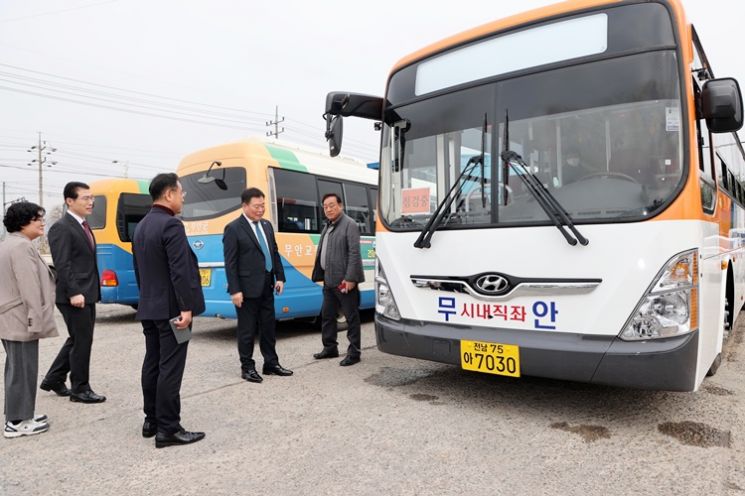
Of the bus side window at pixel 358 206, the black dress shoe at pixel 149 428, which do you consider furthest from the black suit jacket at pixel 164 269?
the bus side window at pixel 358 206

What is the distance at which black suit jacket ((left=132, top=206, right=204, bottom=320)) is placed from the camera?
3.43 m

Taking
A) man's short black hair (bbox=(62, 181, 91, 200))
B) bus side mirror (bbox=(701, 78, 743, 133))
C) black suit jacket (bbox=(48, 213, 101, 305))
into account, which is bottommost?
black suit jacket (bbox=(48, 213, 101, 305))

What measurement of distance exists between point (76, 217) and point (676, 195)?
4.49 meters

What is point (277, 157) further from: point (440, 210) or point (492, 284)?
point (492, 284)

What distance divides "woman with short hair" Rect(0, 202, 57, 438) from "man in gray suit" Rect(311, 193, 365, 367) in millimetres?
2763

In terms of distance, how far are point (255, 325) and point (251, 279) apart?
19.3 inches

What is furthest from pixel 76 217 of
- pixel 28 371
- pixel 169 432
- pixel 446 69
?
pixel 446 69

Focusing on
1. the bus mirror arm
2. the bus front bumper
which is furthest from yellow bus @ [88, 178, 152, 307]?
the bus front bumper

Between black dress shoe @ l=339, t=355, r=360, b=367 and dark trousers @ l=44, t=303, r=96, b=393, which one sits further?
black dress shoe @ l=339, t=355, r=360, b=367

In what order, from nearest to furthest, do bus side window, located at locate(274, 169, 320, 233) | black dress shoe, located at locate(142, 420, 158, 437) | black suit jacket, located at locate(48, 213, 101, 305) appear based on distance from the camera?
black dress shoe, located at locate(142, 420, 158, 437) → black suit jacket, located at locate(48, 213, 101, 305) → bus side window, located at locate(274, 169, 320, 233)

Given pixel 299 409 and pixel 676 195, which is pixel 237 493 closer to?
pixel 299 409

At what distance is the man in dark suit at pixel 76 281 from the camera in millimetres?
4398

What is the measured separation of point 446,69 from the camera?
434 centimetres

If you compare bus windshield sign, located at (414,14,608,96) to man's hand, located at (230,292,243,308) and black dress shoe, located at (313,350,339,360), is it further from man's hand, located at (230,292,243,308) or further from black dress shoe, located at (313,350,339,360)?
black dress shoe, located at (313,350,339,360)
